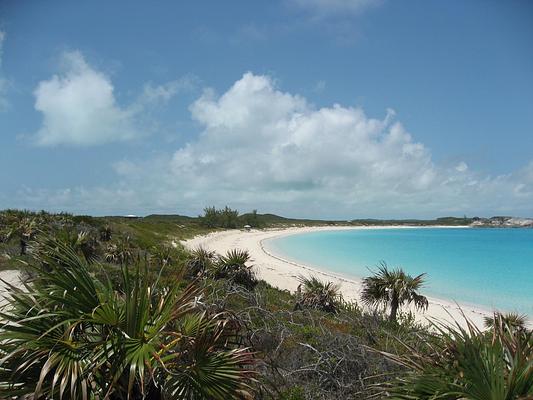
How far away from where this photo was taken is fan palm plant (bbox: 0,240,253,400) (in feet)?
10.0

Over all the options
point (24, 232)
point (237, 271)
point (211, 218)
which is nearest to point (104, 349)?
point (237, 271)

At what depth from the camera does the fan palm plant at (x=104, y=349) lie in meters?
3.06

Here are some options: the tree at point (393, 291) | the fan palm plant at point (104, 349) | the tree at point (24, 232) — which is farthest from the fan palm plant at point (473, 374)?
the tree at point (24, 232)

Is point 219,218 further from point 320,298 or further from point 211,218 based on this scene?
point 320,298

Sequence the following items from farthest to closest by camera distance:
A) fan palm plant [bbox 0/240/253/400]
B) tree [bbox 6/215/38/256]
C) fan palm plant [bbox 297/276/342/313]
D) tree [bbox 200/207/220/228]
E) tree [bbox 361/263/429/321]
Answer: tree [bbox 200/207/220/228]
tree [bbox 6/215/38/256]
fan palm plant [bbox 297/276/342/313]
tree [bbox 361/263/429/321]
fan palm plant [bbox 0/240/253/400]

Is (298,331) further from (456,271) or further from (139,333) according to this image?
(456,271)

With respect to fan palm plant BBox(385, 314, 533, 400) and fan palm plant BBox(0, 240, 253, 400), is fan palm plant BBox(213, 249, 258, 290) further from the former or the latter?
fan palm plant BBox(385, 314, 533, 400)

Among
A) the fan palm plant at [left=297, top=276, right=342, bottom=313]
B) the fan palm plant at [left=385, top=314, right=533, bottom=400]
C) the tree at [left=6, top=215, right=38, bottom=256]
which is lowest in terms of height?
the fan palm plant at [left=297, top=276, right=342, bottom=313]

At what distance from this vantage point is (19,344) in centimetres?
321

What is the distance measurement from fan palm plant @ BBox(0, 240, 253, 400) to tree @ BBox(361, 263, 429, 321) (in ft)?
32.8

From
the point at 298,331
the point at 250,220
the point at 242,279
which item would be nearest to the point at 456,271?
the point at 242,279

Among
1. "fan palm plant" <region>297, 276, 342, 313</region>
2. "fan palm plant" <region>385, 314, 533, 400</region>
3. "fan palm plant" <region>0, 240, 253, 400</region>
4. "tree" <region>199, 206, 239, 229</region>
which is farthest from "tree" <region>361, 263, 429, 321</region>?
"tree" <region>199, 206, 239, 229</region>

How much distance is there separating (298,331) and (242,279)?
6734 mm

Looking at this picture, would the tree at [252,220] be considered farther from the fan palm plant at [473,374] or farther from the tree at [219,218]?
the fan palm plant at [473,374]
